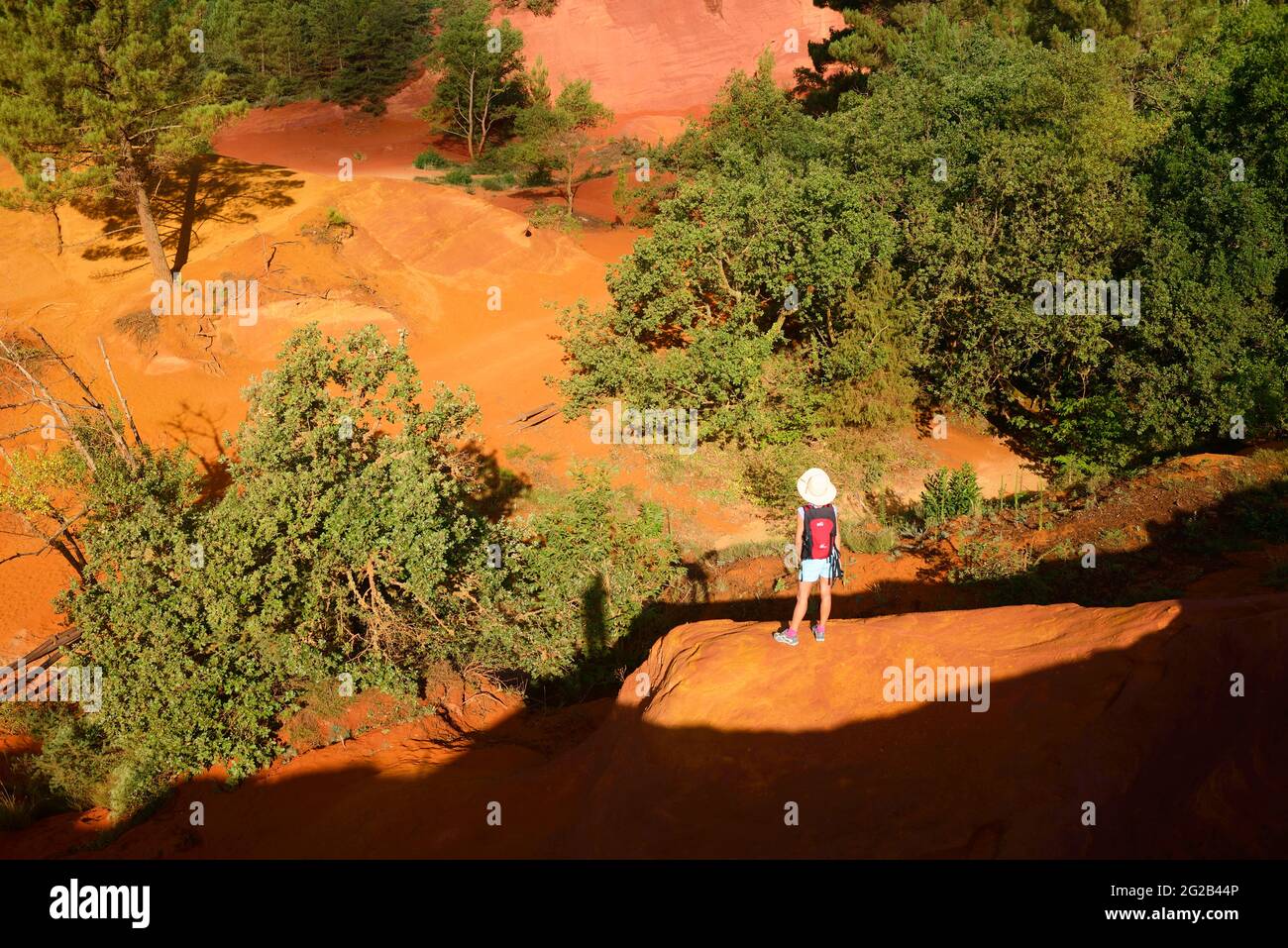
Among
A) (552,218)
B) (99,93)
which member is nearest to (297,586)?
(99,93)

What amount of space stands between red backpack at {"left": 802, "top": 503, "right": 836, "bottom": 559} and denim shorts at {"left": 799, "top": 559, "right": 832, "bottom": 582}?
0.19ft

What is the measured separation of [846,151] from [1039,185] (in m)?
6.97

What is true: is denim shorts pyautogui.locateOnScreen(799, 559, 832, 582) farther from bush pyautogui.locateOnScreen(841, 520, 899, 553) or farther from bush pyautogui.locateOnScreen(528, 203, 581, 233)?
bush pyautogui.locateOnScreen(528, 203, 581, 233)

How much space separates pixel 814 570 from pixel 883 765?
86.0 inches

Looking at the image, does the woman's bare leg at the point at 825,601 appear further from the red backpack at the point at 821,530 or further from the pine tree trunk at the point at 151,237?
the pine tree trunk at the point at 151,237

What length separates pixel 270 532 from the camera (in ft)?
34.4

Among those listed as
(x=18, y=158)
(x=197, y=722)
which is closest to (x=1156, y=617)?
(x=197, y=722)

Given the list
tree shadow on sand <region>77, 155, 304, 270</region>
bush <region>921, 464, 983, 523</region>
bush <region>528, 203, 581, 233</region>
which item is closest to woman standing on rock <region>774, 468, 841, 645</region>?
bush <region>921, 464, 983, 523</region>

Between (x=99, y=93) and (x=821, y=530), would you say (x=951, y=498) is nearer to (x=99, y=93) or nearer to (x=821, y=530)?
(x=821, y=530)

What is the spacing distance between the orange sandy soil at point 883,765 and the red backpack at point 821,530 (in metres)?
0.80

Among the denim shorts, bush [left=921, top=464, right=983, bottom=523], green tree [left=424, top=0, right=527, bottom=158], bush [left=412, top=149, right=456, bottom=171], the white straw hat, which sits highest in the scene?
green tree [left=424, top=0, right=527, bottom=158]

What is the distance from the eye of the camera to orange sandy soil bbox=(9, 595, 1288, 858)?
575 cm

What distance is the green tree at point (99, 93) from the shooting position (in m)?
17.8
